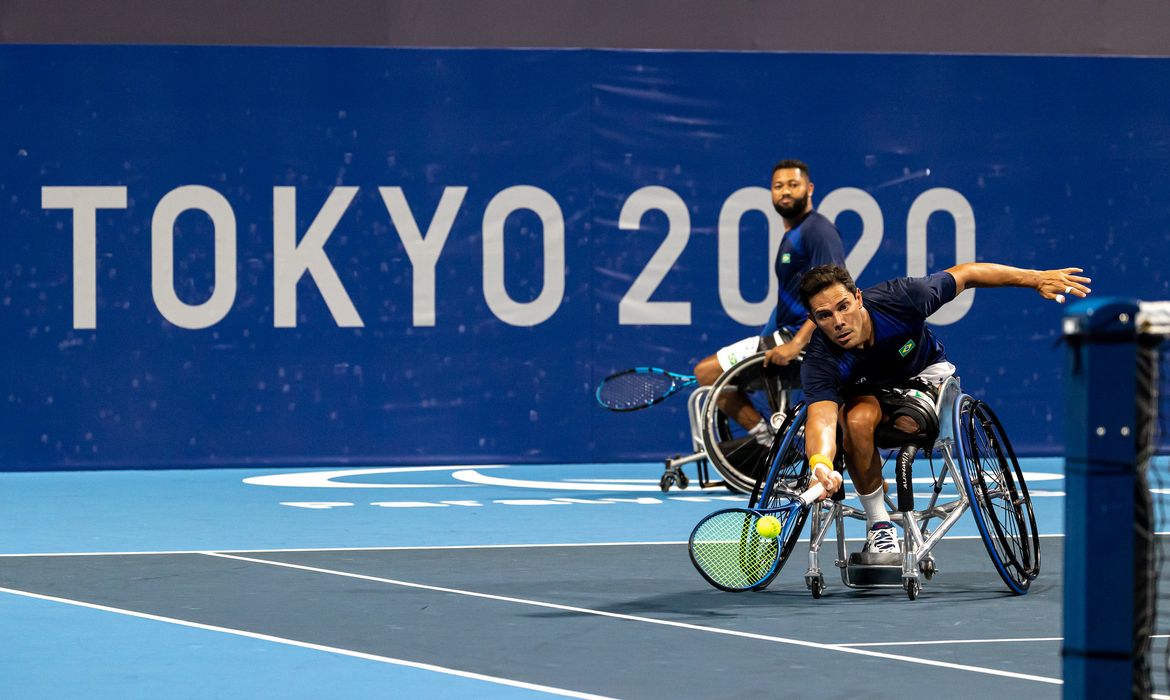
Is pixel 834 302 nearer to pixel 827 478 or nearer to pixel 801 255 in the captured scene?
pixel 827 478

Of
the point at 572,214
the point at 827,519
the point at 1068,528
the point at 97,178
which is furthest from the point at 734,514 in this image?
the point at 97,178

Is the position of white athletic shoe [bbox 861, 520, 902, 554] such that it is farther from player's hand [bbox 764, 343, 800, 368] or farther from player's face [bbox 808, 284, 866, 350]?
player's hand [bbox 764, 343, 800, 368]

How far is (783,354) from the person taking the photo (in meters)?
8.68

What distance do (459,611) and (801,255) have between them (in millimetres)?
3475

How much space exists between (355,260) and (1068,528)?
27.8 feet

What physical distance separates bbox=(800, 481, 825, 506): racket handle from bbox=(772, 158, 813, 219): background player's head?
11.0ft

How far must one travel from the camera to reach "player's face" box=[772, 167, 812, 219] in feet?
28.6

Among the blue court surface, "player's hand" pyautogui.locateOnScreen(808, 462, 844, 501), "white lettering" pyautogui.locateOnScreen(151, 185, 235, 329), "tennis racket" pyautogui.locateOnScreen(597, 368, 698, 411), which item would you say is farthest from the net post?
"white lettering" pyautogui.locateOnScreen(151, 185, 235, 329)

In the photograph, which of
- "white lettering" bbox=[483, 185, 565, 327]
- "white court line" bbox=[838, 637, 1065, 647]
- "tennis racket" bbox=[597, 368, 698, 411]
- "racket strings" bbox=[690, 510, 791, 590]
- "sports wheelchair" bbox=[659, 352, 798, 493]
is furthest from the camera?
"white lettering" bbox=[483, 185, 565, 327]

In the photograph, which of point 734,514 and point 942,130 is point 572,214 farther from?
point 734,514

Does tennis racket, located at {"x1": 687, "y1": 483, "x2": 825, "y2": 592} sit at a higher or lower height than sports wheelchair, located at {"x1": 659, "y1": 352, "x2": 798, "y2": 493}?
lower

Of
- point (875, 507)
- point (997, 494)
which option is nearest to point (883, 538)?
point (875, 507)

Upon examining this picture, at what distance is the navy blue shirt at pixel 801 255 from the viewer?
27.8ft

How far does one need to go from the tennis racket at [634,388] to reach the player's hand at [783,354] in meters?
1.20
